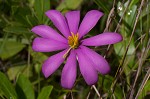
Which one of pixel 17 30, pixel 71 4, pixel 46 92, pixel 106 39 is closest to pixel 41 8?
pixel 17 30

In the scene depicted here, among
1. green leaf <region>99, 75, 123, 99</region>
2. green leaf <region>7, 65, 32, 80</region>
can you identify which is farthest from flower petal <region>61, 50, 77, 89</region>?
green leaf <region>7, 65, 32, 80</region>

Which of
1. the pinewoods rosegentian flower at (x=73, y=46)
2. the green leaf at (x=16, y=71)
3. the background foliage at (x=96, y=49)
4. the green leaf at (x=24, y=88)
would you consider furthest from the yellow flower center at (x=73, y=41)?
the green leaf at (x=16, y=71)

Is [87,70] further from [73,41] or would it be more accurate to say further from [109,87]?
[109,87]

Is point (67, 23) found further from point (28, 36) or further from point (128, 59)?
point (28, 36)

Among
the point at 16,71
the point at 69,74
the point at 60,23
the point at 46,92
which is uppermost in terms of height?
the point at 60,23

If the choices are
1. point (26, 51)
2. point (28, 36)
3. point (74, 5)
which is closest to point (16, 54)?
point (26, 51)
